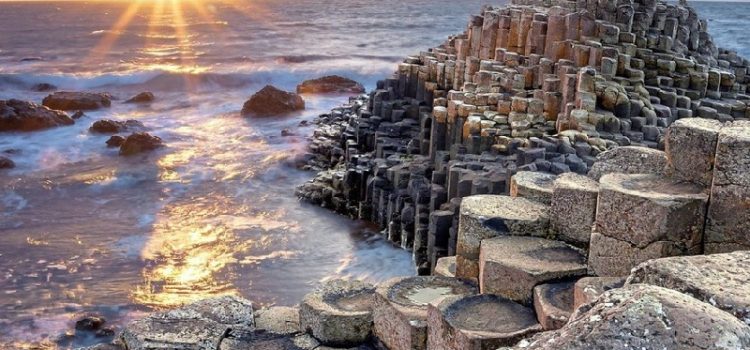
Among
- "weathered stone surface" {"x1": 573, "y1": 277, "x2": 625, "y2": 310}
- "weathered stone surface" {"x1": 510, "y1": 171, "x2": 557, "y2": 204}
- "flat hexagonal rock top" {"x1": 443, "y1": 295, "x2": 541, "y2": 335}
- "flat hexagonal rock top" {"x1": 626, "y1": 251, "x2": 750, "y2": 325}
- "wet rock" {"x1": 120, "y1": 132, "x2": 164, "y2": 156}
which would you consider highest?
"flat hexagonal rock top" {"x1": 626, "y1": 251, "x2": 750, "y2": 325}

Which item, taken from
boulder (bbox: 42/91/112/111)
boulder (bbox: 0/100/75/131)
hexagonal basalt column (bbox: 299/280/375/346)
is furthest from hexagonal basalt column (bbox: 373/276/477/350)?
boulder (bbox: 42/91/112/111)

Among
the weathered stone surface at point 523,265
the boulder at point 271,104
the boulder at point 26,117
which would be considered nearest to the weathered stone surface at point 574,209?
the weathered stone surface at point 523,265

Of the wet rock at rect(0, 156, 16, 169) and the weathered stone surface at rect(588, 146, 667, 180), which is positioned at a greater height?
the weathered stone surface at rect(588, 146, 667, 180)

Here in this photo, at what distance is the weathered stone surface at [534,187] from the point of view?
6.84m

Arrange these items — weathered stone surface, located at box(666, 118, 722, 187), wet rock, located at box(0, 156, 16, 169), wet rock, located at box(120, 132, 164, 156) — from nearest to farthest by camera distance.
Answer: weathered stone surface, located at box(666, 118, 722, 187) < wet rock, located at box(0, 156, 16, 169) < wet rock, located at box(120, 132, 164, 156)

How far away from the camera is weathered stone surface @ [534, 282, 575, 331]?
5.16 m

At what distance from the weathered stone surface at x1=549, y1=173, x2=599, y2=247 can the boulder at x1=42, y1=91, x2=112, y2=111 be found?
2676cm

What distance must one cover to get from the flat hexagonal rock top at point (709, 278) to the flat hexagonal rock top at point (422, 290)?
2354mm

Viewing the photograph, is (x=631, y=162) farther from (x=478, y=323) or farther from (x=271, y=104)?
(x=271, y=104)

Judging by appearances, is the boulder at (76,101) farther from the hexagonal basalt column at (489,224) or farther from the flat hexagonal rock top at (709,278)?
the flat hexagonal rock top at (709,278)

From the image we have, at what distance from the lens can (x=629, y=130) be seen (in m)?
13.1

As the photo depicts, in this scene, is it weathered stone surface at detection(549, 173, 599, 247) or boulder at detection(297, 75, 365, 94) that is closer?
weathered stone surface at detection(549, 173, 599, 247)

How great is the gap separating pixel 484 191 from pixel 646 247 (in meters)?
6.23

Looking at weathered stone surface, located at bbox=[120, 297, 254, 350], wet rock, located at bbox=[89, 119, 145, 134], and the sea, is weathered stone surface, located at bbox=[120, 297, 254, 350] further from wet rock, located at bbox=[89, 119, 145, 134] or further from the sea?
wet rock, located at bbox=[89, 119, 145, 134]
